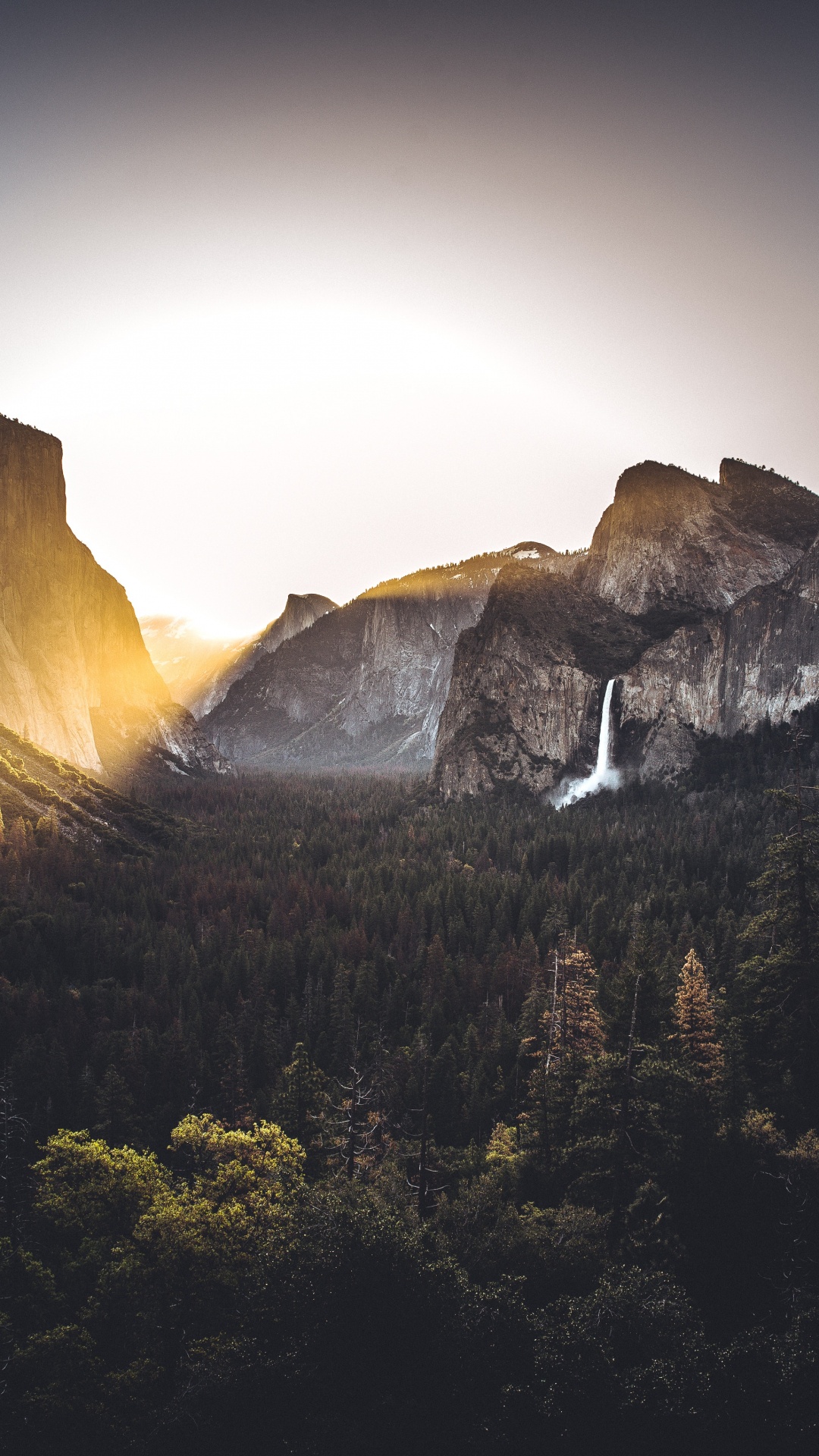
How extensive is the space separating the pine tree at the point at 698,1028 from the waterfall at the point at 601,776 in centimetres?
9420

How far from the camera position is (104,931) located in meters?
58.1

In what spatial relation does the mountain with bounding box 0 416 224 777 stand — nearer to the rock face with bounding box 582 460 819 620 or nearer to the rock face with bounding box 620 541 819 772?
the rock face with bounding box 620 541 819 772

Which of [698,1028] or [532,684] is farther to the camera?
[532,684]

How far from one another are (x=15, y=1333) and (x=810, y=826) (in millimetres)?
24679

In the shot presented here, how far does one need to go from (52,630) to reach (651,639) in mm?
101657

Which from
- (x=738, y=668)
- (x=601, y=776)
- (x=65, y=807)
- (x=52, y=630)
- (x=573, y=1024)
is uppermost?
(x=738, y=668)

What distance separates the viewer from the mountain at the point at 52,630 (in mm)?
102000

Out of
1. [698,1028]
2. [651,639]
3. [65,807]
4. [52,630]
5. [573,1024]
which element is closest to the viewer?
[698,1028]

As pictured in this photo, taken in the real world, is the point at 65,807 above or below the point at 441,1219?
above

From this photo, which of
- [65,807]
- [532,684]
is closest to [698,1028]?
[65,807]

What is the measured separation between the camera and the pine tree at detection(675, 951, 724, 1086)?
24414 mm

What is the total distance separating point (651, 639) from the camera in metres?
136

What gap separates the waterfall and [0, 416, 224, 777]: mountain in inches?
3080

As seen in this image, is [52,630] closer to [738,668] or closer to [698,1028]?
[738,668]
